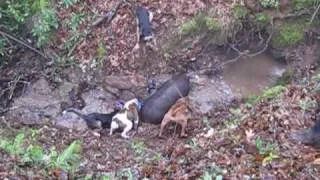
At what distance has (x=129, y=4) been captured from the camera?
33.2 ft

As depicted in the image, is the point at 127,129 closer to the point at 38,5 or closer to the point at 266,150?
the point at 38,5

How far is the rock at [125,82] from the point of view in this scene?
31.4ft

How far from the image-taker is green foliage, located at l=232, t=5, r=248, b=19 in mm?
9664

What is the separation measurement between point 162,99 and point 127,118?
0.63 metres

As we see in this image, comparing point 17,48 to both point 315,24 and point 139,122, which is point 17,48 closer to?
point 139,122

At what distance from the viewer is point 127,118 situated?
8578 mm

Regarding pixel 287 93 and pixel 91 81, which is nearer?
pixel 287 93

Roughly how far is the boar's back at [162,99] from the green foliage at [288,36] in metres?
1.51

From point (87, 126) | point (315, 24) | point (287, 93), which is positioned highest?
point (315, 24)

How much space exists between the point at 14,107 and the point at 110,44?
5.74 feet

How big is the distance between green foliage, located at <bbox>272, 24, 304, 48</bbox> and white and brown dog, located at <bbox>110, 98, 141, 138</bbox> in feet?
7.90

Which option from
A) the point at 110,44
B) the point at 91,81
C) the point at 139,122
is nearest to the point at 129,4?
the point at 110,44

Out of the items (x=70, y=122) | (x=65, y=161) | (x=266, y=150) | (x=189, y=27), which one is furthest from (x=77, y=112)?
(x=266, y=150)

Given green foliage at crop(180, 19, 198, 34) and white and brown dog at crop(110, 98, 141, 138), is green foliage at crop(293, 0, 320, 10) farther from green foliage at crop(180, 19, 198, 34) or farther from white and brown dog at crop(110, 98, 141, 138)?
white and brown dog at crop(110, 98, 141, 138)
